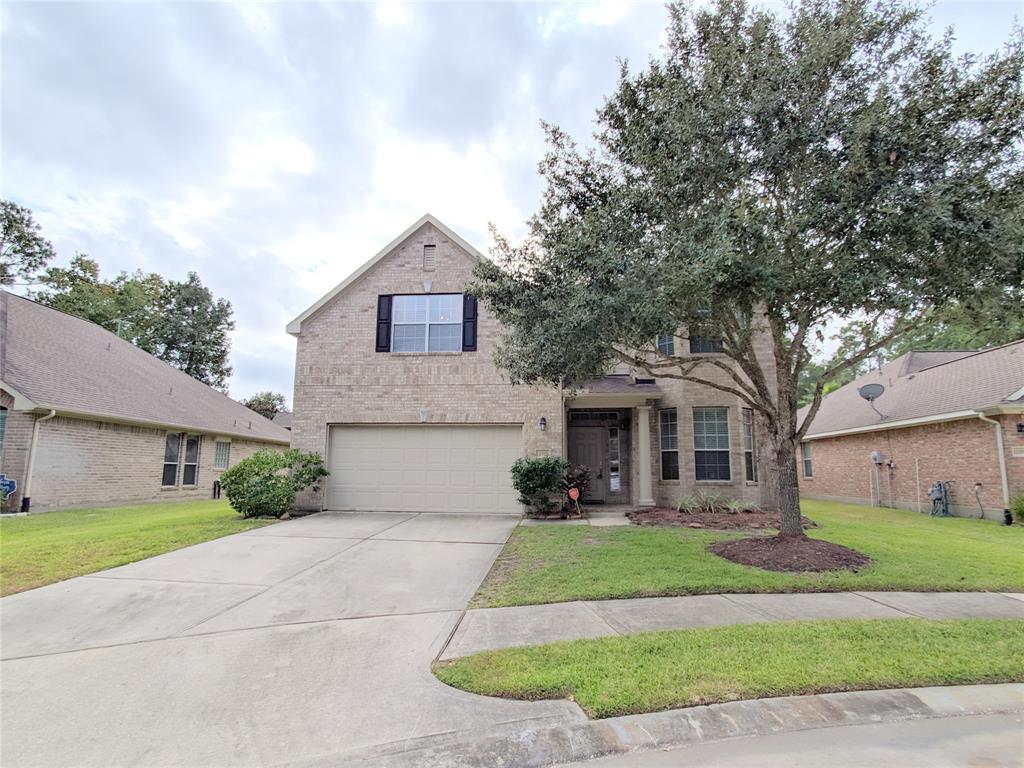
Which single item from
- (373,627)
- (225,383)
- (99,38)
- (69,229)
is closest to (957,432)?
(373,627)

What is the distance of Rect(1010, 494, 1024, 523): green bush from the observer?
36.5 ft

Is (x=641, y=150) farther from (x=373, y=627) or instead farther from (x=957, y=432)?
(x=957, y=432)

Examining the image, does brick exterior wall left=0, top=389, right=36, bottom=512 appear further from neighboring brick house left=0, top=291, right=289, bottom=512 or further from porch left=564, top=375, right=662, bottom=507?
porch left=564, top=375, right=662, bottom=507

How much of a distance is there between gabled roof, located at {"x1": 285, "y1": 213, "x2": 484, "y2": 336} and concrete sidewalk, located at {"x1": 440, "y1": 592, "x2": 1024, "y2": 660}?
32.8 ft

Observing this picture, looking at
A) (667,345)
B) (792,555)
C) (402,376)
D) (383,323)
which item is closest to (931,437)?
(667,345)

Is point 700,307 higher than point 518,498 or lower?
higher

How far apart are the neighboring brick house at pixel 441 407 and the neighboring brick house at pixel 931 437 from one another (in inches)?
211

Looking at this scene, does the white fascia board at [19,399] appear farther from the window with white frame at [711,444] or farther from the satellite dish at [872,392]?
the satellite dish at [872,392]

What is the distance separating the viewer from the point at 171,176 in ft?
42.9

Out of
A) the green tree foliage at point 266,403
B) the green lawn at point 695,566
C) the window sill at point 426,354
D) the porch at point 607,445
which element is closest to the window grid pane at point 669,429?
the porch at point 607,445

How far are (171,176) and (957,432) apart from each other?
2101 centimetres

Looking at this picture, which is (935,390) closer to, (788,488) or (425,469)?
(788,488)

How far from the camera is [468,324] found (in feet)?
43.0

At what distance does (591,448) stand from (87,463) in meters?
13.5
